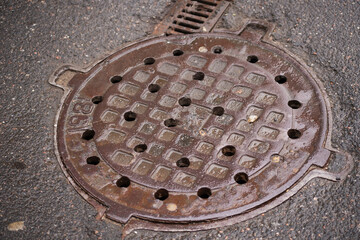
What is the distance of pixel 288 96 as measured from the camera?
7.34 ft

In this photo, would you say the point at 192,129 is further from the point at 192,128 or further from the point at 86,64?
the point at 86,64

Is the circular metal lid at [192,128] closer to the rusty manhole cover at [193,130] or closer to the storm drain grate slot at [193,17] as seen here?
the rusty manhole cover at [193,130]

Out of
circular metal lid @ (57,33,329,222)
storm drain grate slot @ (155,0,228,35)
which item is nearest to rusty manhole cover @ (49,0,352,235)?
circular metal lid @ (57,33,329,222)

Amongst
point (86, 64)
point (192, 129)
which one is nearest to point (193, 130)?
point (192, 129)

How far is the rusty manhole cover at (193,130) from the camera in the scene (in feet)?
6.50

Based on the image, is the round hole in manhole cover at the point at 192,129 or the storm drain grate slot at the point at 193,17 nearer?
the round hole in manhole cover at the point at 192,129

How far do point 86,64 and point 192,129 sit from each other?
826 mm

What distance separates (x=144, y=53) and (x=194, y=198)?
973 millimetres

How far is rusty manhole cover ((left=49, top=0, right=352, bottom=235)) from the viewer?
1980mm

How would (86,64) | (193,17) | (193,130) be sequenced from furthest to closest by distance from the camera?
(193,17) → (86,64) → (193,130)

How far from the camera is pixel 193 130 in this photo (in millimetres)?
2170

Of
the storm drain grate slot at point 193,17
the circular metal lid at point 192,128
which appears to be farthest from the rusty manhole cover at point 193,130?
the storm drain grate slot at point 193,17

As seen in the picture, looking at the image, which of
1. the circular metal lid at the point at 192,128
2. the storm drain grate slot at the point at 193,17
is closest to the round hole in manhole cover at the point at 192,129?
the circular metal lid at the point at 192,128

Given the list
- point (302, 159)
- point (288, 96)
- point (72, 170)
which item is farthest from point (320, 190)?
point (72, 170)
